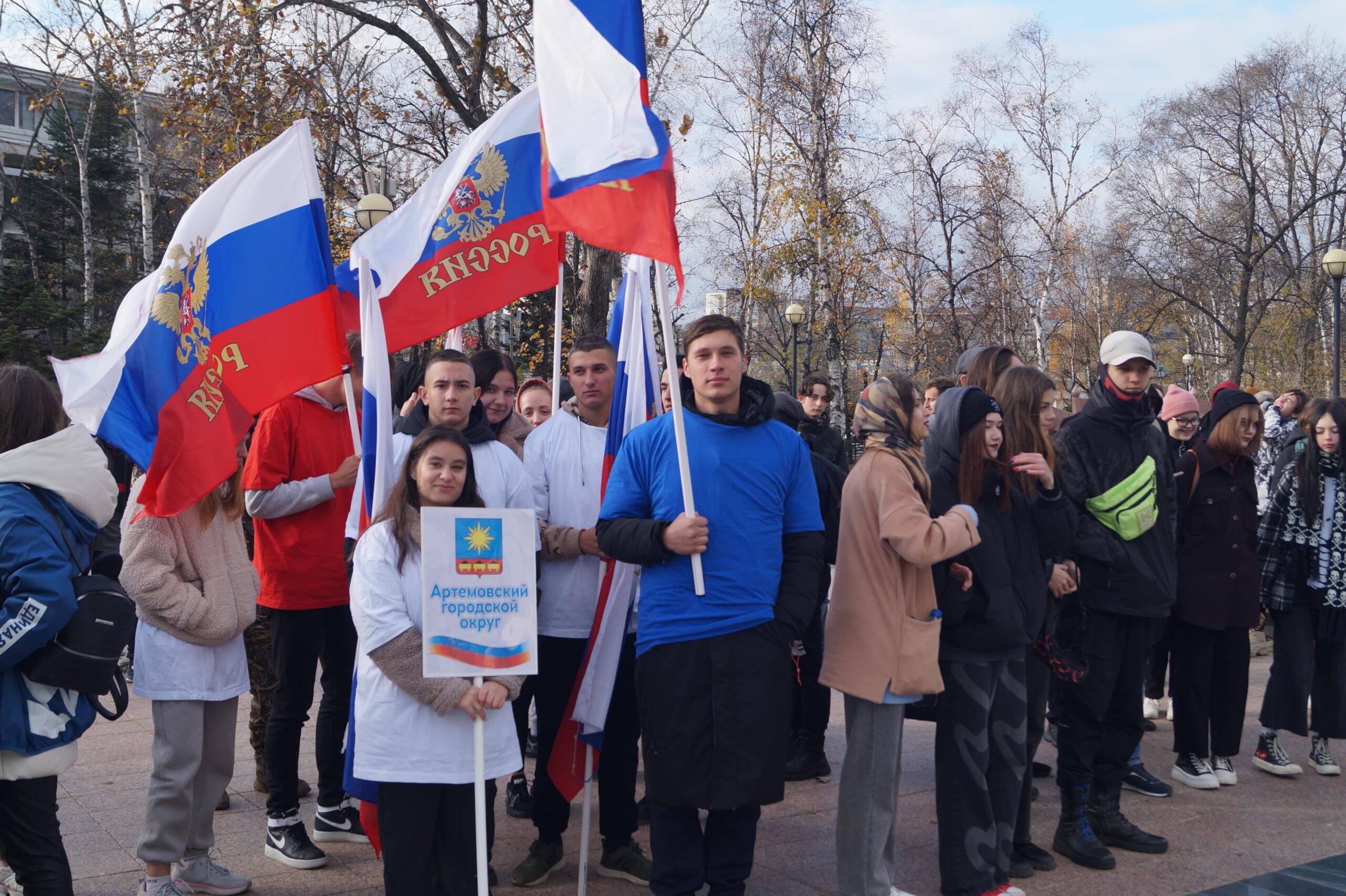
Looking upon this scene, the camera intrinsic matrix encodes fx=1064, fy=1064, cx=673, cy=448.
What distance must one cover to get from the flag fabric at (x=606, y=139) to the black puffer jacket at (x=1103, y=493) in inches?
97.3

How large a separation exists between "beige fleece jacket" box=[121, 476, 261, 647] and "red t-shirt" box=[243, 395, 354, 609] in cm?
32

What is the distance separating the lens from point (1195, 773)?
19.4ft

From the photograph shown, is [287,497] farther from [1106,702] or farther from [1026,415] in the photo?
[1106,702]

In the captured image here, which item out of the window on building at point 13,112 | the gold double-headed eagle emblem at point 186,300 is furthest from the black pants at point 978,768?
the window on building at point 13,112

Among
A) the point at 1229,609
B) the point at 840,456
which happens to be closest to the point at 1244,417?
the point at 1229,609

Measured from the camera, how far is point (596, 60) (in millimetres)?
3785

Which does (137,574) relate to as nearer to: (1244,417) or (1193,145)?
(1244,417)

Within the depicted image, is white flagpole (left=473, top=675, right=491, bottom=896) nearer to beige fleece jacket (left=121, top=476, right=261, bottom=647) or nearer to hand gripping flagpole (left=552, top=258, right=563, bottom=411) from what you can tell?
beige fleece jacket (left=121, top=476, right=261, bottom=647)

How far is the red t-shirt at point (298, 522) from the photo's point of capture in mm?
4625

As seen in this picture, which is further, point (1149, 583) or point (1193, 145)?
point (1193, 145)

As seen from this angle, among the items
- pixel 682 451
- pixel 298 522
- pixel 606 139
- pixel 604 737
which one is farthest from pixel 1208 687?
pixel 298 522

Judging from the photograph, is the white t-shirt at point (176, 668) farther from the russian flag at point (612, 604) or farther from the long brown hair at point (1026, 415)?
the long brown hair at point (1026, 415)

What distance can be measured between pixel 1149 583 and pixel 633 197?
10.2ft

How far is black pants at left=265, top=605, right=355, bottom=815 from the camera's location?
181 inches
